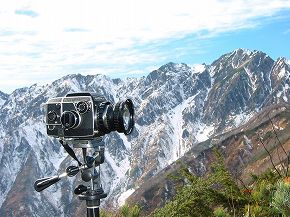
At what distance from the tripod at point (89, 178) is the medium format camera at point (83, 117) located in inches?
5.8

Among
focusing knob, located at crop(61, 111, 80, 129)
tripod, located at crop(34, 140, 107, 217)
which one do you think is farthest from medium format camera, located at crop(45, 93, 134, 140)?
tripod, located at crop(34, 140, 107, 217)

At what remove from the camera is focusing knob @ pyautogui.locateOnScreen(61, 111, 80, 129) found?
15.9 feet

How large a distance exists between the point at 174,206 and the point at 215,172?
685 mm

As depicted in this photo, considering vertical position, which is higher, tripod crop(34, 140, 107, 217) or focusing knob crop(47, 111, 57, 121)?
focusing knob crop(47, 111, 57, 121)

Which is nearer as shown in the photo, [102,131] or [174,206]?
[102,131]

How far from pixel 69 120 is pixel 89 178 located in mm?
669

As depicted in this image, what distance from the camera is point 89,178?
4730mm

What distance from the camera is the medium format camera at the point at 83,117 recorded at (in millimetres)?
4898

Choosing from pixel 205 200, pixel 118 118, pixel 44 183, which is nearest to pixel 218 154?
pixel 205 200

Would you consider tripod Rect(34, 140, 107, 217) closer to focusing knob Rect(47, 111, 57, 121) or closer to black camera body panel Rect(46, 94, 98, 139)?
black camera body panel Rect(46, 94, 98, 139)

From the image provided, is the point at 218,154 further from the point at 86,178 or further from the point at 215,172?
the point at 86,178

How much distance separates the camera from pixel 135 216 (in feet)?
15.6

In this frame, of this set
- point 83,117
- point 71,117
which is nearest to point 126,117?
point 83,117

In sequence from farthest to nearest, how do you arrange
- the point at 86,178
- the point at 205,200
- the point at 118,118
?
the point at 205,200
the point at 118,118
the point at 86,178
